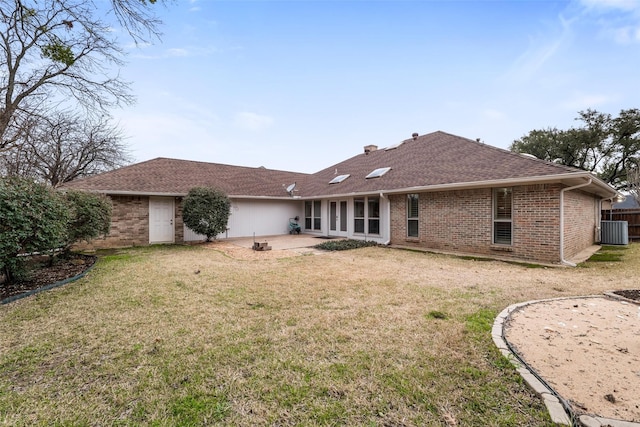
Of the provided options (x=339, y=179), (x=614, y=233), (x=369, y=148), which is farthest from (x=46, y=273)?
(x=614, y=233)

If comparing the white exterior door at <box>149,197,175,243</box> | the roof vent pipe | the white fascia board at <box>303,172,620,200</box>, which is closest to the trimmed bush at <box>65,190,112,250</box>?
the white exterior door at <box>149,197,175,243</box>

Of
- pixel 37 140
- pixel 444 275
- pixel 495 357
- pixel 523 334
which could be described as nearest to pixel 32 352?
pixel 495 357

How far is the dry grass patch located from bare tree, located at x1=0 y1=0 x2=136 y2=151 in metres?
6.48

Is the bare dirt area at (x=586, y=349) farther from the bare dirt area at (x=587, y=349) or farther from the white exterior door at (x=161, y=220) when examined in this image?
the white exterior door at (x=161, y=220)

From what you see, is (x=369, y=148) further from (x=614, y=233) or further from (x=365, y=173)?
(x=614, y=233)

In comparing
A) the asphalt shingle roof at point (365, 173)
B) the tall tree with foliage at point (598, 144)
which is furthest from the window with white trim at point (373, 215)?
the tall tree with foliage at point (598, 144)

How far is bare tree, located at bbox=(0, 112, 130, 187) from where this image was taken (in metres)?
14.7

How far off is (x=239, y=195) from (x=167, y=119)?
530cm

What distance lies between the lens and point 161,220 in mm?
12430

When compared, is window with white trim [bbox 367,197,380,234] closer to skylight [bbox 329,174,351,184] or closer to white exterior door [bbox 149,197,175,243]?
skylight [bbox 329,174,351,184]

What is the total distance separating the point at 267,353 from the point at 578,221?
11413mm

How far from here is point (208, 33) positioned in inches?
344

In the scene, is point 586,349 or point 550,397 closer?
point 550,397

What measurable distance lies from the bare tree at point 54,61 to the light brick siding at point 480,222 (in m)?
11.1
